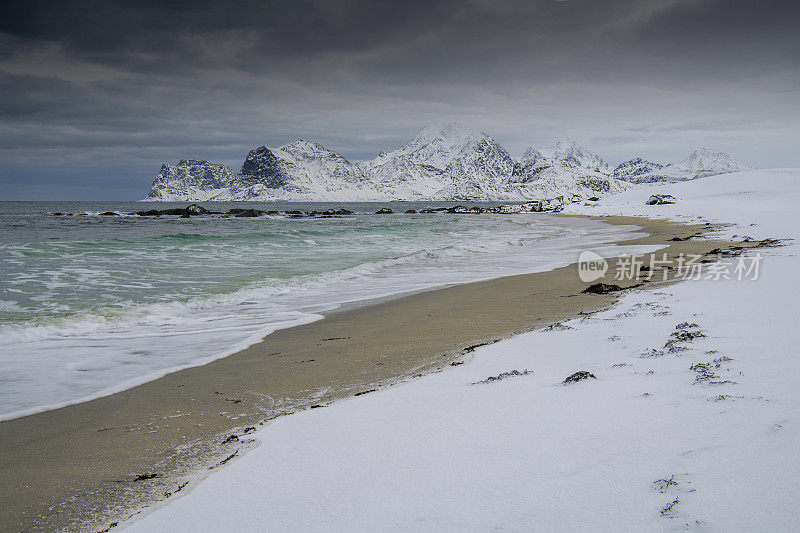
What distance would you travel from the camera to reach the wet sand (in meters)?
2.82

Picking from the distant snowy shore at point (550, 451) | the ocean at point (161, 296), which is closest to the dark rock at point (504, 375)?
the distant snowy shore at point (550, 451)

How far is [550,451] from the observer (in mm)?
2531

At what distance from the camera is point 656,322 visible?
527cm

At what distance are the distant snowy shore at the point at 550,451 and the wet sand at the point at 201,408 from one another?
405mm

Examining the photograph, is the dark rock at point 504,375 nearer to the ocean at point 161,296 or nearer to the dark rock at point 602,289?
the ocean at point 161,296

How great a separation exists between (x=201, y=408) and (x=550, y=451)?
3043mm

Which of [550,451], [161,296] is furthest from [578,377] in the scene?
[161,296]

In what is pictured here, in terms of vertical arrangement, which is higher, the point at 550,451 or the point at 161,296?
the point at 550,451

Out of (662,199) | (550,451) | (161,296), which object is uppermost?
(662,199)

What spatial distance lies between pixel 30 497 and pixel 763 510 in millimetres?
3760

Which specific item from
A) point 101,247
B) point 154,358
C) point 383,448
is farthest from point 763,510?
point 101,247

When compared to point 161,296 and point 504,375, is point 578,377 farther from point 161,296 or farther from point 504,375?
point 161,296

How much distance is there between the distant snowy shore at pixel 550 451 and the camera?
1.97 m

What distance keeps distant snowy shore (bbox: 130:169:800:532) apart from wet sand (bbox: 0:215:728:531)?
1.33 feet
